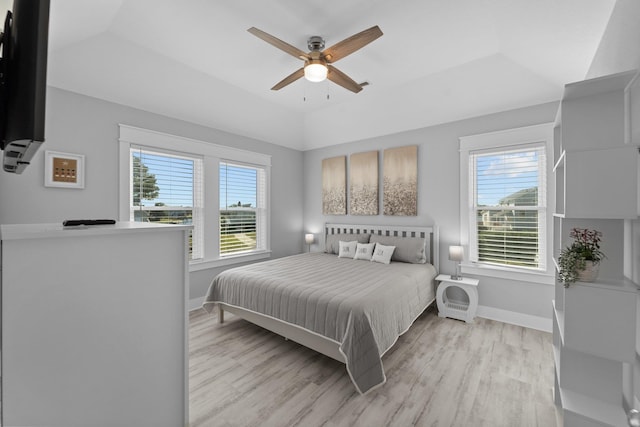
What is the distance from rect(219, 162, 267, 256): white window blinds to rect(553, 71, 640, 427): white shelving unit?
4.04 meters

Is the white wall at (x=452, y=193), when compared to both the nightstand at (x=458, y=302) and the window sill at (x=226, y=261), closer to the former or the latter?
the nightstand at (x=458, y=302)

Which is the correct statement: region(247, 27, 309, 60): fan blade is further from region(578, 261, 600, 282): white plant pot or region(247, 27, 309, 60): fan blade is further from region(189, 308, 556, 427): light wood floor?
region(189, 308, 556, 427): light wood floor

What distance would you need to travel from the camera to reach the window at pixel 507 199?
3301 mm

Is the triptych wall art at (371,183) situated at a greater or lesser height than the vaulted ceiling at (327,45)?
lesser

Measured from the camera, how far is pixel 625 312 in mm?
1292

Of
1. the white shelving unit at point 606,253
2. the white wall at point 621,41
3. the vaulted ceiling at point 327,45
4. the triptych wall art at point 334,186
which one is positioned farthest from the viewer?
the triptych wall art at point 334,186

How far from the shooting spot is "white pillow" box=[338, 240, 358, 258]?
14.4ft

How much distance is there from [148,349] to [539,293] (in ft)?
13.2

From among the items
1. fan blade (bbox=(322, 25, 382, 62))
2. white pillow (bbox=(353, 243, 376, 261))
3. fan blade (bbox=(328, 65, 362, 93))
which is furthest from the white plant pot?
white pillow (bbox=(353, 243, 376, 261))

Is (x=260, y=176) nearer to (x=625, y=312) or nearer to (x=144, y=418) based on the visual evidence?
(x=144, y=418)

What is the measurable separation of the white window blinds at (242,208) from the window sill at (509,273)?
11.1ft

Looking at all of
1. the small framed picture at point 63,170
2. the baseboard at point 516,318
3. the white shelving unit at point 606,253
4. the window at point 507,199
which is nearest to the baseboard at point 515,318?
the baseboard at point 516,318

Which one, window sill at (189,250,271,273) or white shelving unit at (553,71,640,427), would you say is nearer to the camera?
Result: white shelving unit at (553,71,640,427)

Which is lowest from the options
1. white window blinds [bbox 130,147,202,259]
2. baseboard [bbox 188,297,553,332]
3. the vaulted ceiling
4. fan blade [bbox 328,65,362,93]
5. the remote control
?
baseboard [bbox 188,297,553,332]
